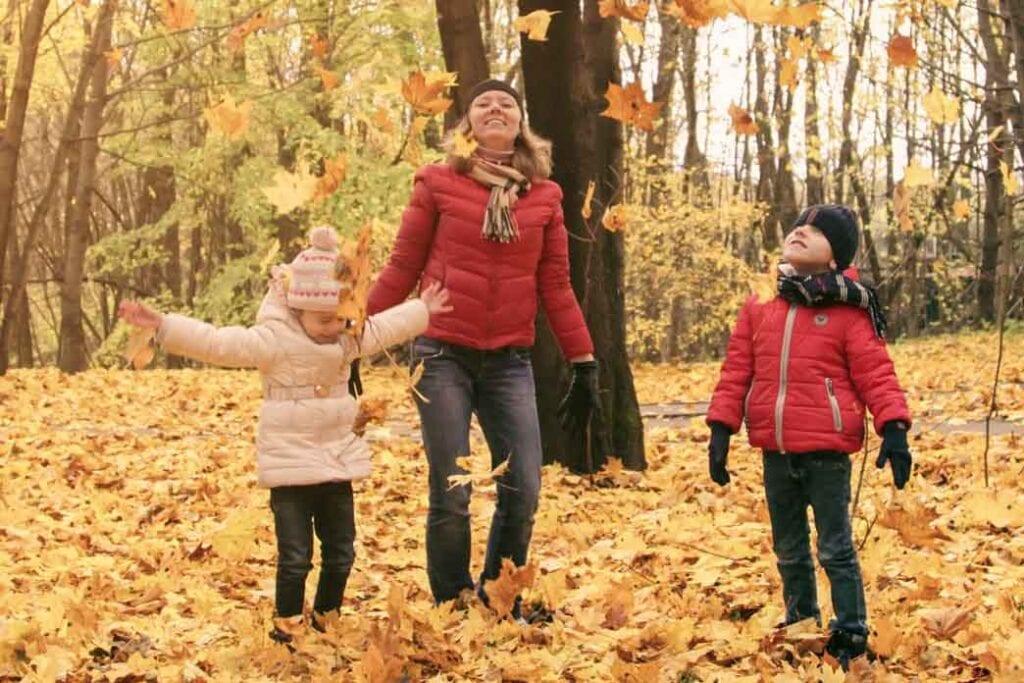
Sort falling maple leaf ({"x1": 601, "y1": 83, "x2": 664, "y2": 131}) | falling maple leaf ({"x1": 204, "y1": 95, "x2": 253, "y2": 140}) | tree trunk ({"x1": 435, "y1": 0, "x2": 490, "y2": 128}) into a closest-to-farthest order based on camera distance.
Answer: falling maple leaf ({"x1": 204, "y1": 95, "x2": 253, "y2": 140}), falling maple leaf ({"x1": 601, "y1": 83, "x2": 664, "y2": 131}), tree trunk ({"x1": 435, "y1": 0, "x2": 490, "y2": 128})

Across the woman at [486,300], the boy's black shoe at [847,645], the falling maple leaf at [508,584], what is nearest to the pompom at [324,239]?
the woman at [486,300]

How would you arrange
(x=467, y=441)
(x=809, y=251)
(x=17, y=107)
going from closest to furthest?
(x=809, y=251) < (x=467, y=441) < (x=17, y=107)

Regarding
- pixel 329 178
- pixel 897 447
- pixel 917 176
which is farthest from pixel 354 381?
pixel 917 176

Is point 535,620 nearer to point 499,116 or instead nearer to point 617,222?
point 499,116

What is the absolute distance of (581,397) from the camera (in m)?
4.57

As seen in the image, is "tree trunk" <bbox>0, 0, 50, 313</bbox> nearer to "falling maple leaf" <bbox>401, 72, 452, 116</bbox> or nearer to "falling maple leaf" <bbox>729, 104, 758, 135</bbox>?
"falling maple leaf" <bbox>401, 72, 452, 116</bbox>

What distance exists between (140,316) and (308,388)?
2.21 feet

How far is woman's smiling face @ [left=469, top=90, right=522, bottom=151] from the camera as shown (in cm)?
430

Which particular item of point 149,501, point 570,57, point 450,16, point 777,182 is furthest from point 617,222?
point 777,182

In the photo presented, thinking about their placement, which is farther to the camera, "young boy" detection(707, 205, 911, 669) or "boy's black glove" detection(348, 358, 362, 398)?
"boy's black glove" detection(348, 358, 362, 398)

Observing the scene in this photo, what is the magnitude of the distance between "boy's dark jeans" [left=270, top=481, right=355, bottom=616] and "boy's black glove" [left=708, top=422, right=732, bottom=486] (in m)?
1.29

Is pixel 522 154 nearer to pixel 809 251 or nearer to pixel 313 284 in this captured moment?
pixel 313 284

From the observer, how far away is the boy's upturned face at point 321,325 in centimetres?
407

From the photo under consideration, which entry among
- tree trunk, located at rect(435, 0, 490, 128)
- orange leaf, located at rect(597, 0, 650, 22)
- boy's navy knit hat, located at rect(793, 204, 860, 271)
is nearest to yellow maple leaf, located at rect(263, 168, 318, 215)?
orange leaf, located at rect(597, 0, 650, 22)
